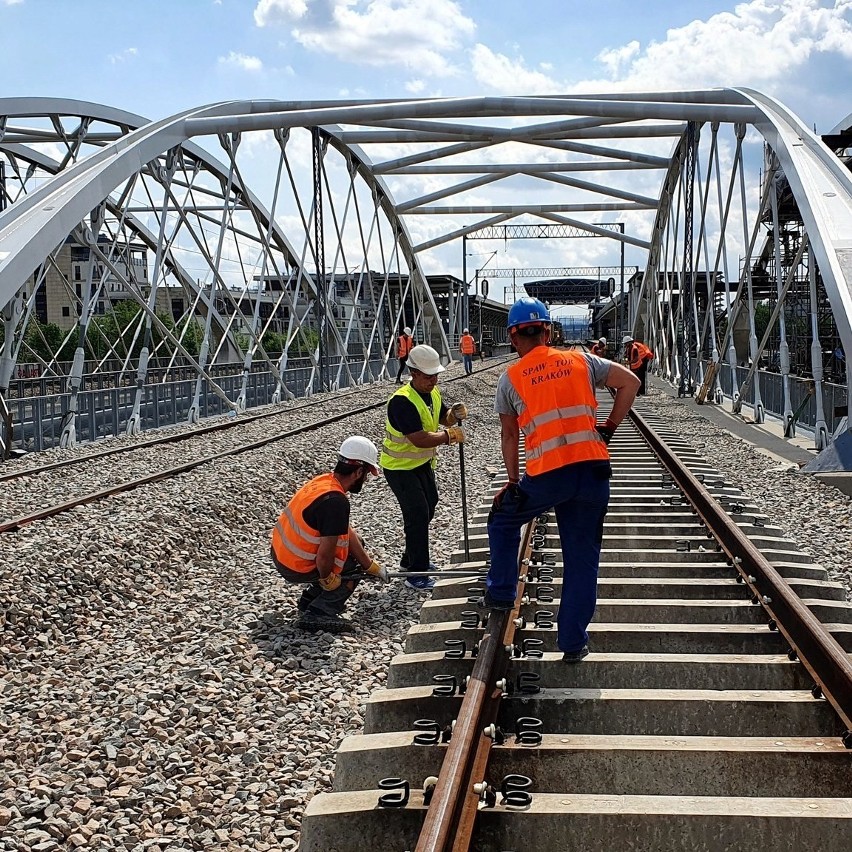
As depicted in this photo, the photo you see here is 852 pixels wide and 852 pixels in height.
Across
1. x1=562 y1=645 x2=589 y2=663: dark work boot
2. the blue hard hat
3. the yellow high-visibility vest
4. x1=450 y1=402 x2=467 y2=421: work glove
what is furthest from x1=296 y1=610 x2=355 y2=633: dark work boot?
the blue hard hat

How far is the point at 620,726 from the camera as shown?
4113 mm

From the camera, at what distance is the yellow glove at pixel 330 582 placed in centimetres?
637

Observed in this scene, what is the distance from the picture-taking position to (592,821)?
10.5ft

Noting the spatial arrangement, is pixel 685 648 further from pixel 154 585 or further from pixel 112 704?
pixel 154 585

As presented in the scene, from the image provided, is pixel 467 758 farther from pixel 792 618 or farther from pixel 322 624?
pixel 322 624

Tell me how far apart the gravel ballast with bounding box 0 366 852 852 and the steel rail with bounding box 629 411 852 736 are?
0.85 metres

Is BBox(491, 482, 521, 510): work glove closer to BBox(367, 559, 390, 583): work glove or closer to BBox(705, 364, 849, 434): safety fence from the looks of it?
BBox(367, 559, 390, 583): work glove

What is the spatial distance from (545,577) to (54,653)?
2.96 m

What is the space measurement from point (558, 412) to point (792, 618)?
162cm

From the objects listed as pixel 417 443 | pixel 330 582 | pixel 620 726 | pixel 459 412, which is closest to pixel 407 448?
pixel 417 443

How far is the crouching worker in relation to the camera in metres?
6.33

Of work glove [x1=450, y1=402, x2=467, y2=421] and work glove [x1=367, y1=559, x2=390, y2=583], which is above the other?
work glove [x1=450, y1=402, x2=467, y2=421]

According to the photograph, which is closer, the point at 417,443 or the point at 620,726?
the point at 620,726

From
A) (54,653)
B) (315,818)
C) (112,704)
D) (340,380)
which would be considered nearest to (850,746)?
(315,818)
